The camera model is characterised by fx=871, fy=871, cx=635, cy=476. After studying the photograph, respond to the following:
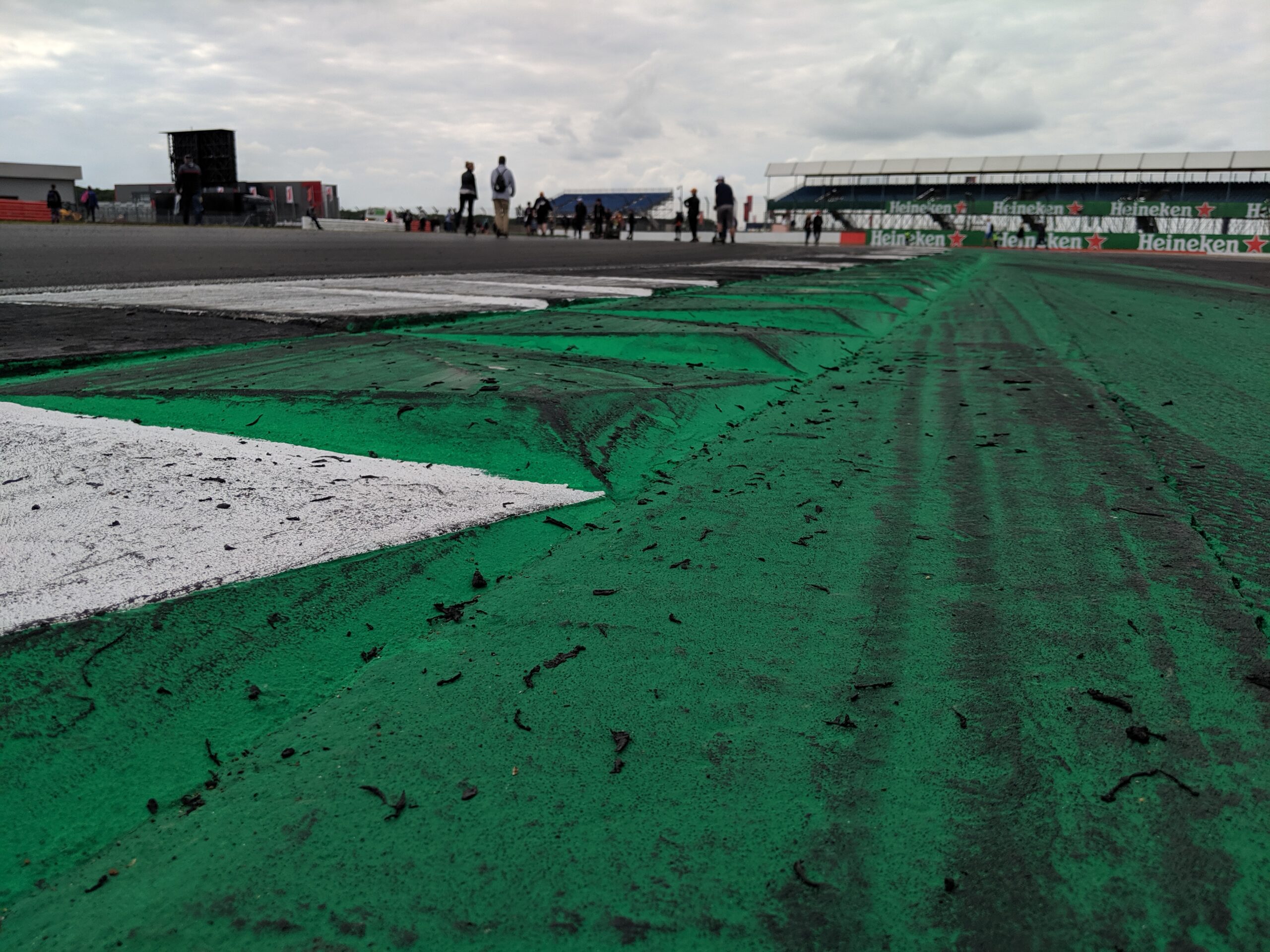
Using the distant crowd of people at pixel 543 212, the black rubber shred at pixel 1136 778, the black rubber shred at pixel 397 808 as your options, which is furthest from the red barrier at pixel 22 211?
the black rubber shred at pixel 1136 778

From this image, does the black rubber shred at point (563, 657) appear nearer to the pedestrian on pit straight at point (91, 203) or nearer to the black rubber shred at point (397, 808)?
the black rubber shred at point (397, 808)

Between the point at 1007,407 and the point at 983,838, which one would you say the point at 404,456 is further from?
the point at 1007,407

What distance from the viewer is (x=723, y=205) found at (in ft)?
64.3

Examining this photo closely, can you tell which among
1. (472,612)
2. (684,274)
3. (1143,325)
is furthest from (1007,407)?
(684,274)

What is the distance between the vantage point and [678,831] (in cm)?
72

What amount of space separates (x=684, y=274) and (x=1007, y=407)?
17.2 feet

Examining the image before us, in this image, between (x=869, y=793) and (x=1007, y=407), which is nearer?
(x=869, y=793)

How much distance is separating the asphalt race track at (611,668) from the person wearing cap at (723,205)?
17.9m

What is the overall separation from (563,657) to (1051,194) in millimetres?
54058

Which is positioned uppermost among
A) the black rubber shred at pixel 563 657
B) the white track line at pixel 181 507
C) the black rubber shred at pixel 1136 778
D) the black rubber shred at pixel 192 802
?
the white track line at pixel 181 507

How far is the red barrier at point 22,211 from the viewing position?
24.8 m

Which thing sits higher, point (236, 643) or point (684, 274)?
point (684, 274)

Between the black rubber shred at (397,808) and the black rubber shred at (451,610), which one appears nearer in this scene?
the black rubber shred at (397,808)

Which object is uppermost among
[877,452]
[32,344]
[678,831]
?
[32,344]
